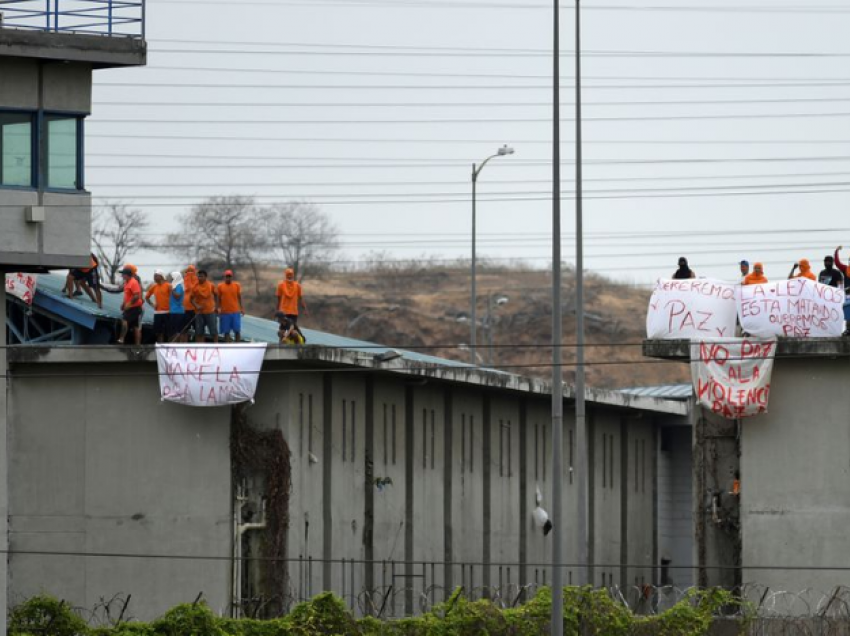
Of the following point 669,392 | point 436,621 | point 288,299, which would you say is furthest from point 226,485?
point 669,392

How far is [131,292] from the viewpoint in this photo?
34.6m

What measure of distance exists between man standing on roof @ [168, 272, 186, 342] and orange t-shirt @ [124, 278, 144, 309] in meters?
0.54

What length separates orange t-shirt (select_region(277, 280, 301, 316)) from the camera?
35.9m

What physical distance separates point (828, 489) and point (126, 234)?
5945 cm

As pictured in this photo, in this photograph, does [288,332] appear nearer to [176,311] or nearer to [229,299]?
[229,299]

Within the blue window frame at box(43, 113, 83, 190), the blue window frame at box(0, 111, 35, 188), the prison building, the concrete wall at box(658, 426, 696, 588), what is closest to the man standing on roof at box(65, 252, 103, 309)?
the prison building

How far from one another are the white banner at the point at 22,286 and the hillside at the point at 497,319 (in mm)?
56719

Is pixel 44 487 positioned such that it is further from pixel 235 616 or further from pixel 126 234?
pixel 126 234

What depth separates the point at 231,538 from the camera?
34.2m

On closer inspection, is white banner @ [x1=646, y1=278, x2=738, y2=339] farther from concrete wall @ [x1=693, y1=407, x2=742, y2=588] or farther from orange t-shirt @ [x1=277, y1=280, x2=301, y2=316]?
orange t-shirt @ [x1=277, y1=280, x2=301, y2=316]

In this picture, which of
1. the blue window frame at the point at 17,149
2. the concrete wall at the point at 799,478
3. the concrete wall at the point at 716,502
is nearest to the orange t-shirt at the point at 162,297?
the blue window frame at the point at 17,149

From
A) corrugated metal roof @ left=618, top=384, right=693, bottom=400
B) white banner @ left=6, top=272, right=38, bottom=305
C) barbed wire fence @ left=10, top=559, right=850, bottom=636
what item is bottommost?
barbed wire fence @ left=10, top=559, right=850, bottom=636

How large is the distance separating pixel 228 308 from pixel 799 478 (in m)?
10.2

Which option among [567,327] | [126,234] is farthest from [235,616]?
[567,327]
